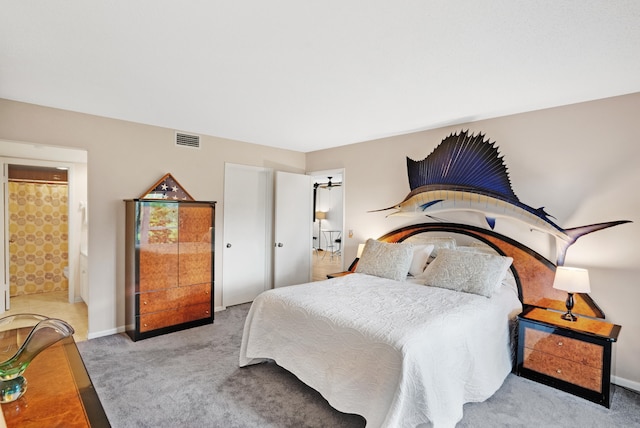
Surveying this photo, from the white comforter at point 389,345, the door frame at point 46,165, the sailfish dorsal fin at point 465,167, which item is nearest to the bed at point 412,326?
the white comforter at point 389,345

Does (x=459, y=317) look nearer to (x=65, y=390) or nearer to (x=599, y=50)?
(x=599, y=50)

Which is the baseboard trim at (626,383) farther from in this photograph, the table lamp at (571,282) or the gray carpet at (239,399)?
the table lamp at (571,282)

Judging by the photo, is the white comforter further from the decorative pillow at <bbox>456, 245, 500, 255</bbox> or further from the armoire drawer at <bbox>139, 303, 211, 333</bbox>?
the armoire drawer at <bbox>139, 303, 211, 333</bbox>

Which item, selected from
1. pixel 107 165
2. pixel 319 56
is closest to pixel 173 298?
pixel 107 165

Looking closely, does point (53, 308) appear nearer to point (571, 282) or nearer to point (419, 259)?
point (419, 259)

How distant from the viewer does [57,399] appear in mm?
1132

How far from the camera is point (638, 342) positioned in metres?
2.62

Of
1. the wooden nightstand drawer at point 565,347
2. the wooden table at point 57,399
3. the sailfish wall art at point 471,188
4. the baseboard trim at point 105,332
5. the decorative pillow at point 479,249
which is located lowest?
the baseboard trim at point 105,332

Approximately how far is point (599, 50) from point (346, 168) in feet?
10.3

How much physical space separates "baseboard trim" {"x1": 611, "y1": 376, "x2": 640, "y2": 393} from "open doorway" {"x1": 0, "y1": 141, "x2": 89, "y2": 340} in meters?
5.76

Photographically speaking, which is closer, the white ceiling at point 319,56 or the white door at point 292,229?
the white ceiling at point 319,56

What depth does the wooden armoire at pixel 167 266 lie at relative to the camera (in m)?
3.47

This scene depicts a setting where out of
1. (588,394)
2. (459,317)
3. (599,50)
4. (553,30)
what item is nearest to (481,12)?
(553,30)

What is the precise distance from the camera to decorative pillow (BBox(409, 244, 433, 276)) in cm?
358
